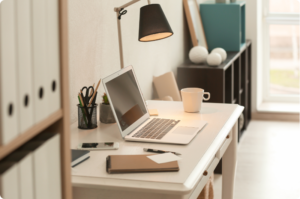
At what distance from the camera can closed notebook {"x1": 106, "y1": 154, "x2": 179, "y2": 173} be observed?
3.86ft

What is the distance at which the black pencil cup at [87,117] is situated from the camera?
5.29ft

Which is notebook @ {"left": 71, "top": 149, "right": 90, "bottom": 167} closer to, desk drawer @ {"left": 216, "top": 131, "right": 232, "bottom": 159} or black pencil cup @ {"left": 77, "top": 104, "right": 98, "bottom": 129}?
black pencil cup @ {"left": 77, "top": 104, "right": 98, "bottom": 129}

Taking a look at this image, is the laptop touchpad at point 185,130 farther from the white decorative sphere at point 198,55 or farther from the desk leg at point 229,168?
the white decorative sphere at point 198,55

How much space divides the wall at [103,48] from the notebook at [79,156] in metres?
0.49

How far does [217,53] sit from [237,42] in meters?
0.64

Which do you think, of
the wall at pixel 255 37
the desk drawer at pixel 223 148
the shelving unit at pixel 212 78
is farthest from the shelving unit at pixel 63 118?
the wall at pixel 255 37

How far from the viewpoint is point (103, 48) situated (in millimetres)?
2039

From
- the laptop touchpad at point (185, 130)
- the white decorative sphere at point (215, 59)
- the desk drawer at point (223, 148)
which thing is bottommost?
the desk drawer at point (223, 148)

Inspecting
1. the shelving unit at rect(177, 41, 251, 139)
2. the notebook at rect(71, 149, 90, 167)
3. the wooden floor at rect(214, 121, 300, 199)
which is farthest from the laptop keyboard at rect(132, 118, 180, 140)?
the shelving unit at rect(177, 41, 251, 139)

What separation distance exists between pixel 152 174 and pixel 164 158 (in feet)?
0.34

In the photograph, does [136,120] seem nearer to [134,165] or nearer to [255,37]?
[134,165]

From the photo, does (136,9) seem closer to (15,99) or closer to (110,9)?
(110,9)

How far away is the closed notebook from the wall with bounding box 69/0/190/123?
23.8 inches

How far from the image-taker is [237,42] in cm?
364
